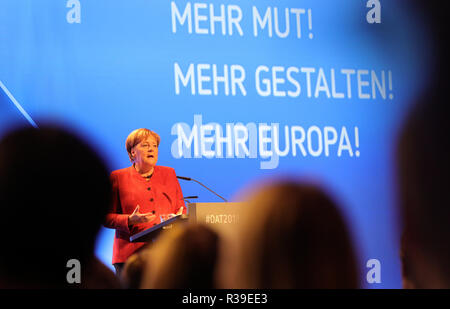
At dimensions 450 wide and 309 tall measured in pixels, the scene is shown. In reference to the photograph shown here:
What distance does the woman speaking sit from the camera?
3.77 m

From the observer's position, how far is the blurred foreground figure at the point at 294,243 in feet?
12.9

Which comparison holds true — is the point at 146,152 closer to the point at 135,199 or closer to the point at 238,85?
the point at 135,199

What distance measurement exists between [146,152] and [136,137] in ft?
0.36

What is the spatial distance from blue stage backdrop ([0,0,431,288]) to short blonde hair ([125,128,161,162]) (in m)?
0.04

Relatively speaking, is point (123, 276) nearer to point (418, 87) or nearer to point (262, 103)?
point (262, 103)

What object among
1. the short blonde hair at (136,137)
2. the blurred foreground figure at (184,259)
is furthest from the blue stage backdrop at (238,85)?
the blurred foreground figure at (184,259)

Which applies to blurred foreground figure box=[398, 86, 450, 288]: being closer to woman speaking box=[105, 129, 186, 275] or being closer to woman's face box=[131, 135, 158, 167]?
woman speaking box=[105, 129, 186, 275]

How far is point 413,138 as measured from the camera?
4.35 m

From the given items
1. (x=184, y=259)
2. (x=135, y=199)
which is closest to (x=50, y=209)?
(x=135, y=199)
